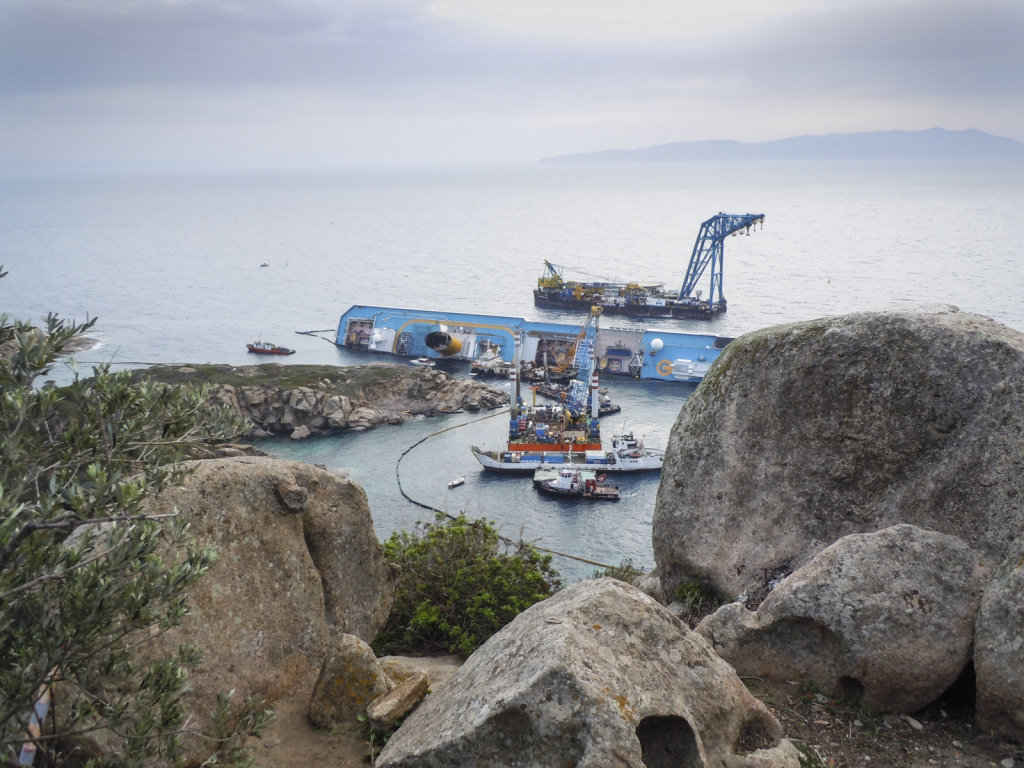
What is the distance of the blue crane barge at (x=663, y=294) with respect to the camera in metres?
106

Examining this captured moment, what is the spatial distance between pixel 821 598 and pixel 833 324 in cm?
520

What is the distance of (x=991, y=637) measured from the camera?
921 cm

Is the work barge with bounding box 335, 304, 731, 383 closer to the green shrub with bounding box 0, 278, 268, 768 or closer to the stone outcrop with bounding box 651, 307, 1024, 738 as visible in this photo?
the stone outcrop with bounding box 651, 307, 1024, 738

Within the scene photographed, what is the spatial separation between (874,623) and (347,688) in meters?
6.13

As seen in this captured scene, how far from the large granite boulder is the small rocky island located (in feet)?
175

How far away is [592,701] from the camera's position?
6.73 metres

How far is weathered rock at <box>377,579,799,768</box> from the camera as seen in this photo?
6.70 meters

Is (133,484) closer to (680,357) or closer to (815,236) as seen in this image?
(680,357)

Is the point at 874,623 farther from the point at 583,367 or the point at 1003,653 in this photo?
the point at 583,367

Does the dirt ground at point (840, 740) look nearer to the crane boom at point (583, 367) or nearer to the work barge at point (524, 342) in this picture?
the crane boom at point (583, 367)

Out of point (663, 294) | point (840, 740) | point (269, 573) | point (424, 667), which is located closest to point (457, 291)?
point (663, 294)

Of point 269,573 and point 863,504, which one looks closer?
point 269,573

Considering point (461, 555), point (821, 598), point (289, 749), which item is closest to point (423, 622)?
point (461, 555)

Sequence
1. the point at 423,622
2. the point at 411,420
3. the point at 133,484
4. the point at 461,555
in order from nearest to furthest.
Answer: the point at 133,484 → the point at 423,622 → the point at 461,555 → the point at 411,420
